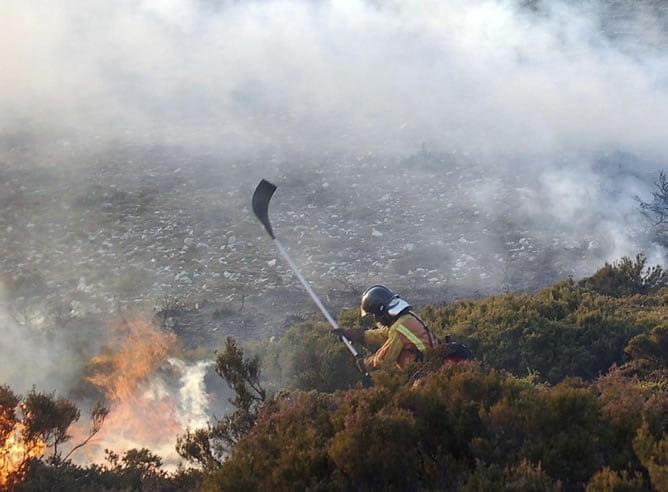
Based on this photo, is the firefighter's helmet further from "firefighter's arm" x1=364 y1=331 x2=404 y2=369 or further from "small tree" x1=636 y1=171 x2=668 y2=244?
"small tree" x1=636 y1=171 x2=668 y2=244

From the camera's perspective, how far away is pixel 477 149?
1631 centimetres

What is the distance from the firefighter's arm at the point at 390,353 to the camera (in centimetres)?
557

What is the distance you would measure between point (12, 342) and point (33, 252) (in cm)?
335

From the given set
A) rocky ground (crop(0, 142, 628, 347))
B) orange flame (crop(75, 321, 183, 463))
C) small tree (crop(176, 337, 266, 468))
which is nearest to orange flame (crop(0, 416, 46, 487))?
small tree (crop(176, 337, 266, 468))

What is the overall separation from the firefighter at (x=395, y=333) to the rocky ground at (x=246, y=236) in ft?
13.1

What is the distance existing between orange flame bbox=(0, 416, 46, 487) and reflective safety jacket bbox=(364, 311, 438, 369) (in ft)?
8.33

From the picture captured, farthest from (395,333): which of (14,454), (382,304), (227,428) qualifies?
(14,454)

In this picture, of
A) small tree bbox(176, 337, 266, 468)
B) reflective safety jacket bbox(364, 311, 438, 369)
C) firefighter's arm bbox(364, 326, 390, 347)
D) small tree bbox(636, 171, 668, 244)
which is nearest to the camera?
small tree bbox(176, 337, 266, 468)

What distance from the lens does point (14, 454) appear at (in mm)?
4996

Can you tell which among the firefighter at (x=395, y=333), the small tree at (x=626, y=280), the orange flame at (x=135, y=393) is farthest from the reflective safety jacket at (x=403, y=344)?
the small tree at (x=626, y=280)

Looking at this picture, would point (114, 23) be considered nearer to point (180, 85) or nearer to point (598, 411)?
point (180, 85)

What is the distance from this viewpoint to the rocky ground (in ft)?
34.7

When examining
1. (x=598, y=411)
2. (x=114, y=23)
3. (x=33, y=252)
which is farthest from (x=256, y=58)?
(x=598, y=411)

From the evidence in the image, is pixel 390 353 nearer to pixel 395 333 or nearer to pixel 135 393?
pixel 395 333
